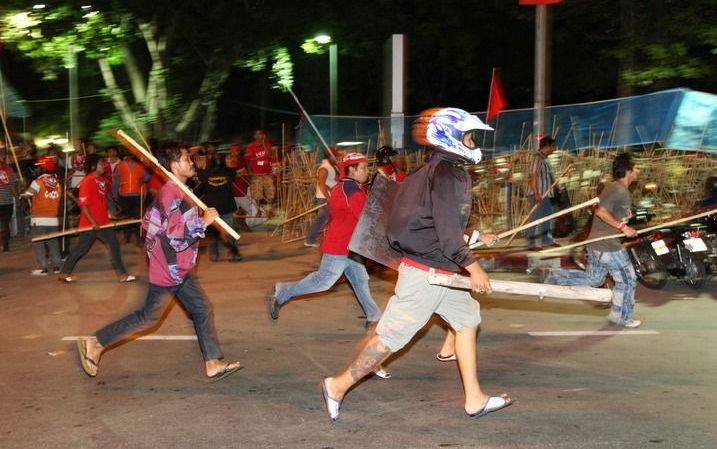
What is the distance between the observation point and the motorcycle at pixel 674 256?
1062 centimetres

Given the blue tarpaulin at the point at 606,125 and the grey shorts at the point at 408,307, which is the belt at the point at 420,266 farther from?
the blue tarpaulin at the point at 606,125

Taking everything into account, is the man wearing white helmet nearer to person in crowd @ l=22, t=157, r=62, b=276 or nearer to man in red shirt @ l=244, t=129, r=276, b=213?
person in crowd @ l=22, t=157, r=62, b=276

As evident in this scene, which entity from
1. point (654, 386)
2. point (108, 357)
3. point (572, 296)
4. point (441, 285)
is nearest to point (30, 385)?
point (108, 357)

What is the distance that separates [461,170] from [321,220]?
580cm

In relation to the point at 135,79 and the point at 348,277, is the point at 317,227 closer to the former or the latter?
the point at 348,277

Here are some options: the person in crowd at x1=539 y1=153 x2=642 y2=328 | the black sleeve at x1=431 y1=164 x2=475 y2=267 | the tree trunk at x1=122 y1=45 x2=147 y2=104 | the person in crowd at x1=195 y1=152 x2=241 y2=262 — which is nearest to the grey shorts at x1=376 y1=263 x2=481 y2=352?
the black sleeve at x1=431 y1=164 x2=475 y2=267

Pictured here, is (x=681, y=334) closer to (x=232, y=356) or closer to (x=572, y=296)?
(x=572, y=296)

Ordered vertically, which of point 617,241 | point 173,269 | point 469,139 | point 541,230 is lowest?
point 541,230

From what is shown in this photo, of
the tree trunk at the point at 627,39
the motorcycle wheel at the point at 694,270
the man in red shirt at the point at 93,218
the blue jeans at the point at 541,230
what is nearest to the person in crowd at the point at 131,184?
the man in red shirt at the point at 93,218

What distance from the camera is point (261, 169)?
18438 millimetres

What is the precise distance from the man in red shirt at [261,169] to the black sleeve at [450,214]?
42.2ft

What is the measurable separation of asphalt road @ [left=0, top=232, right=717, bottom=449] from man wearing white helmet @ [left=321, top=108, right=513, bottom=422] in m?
0.35

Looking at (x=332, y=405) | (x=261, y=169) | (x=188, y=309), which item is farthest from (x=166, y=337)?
(x=261, y=169)

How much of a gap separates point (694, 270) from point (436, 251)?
6135mm
